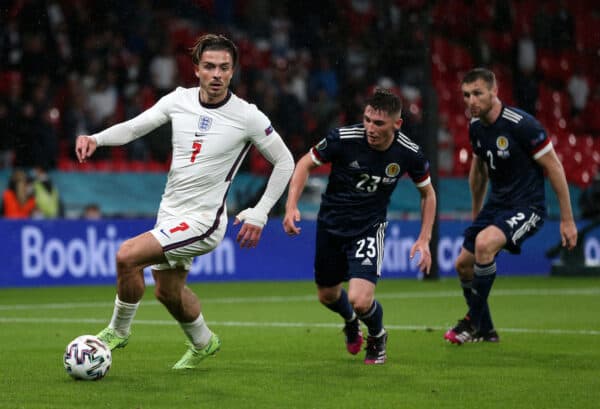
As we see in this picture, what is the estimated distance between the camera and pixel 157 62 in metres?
21.0

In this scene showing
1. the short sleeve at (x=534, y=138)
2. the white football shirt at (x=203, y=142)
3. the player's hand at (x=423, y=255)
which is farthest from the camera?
the short sleeve at (x=534, y=138)

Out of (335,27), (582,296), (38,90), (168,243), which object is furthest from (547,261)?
(168,243)

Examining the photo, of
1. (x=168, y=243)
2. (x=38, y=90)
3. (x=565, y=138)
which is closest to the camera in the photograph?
(x=168, y=243)

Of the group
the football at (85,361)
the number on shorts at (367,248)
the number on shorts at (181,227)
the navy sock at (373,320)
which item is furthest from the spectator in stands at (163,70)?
the football at (85,361)

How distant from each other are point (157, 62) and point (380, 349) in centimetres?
1302

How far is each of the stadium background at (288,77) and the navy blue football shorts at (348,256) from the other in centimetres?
807

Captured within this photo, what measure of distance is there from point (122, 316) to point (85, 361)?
57 centimetres

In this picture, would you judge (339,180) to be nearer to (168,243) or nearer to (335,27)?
(168,243)

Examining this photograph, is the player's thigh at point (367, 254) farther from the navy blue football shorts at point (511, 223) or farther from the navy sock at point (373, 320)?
the navy blue football shorts at point (511, 223)

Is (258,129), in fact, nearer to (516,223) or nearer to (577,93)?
(516,223)

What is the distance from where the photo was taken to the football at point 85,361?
7.64 metres

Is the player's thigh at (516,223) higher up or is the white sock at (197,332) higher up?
the player's thigh at (516,223)

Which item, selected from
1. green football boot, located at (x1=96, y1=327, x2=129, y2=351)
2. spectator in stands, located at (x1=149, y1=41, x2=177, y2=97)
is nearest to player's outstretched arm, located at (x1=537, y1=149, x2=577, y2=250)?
green football boot, located at (x1=96, y1=327, x2=129, y2=351)

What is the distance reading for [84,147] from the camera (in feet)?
24.9
